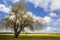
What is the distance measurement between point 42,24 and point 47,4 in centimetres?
32

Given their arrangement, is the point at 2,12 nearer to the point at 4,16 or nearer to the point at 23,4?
the point at 4,16

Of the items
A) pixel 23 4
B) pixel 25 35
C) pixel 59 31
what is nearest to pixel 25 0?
pixel 23 4

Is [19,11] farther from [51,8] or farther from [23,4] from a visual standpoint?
[51,8]

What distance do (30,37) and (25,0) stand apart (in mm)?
570

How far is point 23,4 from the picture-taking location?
8.06 ft

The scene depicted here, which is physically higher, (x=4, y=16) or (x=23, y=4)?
(x=23, y=4)

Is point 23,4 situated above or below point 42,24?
above

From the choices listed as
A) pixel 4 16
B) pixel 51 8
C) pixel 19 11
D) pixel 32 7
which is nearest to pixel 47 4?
pixel 51 8

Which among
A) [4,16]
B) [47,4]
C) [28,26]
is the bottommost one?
[28,26]

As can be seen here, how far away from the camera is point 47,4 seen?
2488 millimetres

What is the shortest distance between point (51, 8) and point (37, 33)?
0.44 metres

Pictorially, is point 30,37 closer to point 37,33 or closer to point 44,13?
point 37,33

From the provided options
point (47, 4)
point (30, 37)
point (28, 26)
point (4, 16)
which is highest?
point (47, 4)

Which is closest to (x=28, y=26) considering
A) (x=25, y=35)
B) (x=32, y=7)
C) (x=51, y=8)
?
A: (x=25, y=35)
